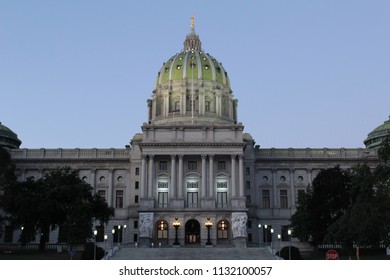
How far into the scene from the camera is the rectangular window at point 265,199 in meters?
103

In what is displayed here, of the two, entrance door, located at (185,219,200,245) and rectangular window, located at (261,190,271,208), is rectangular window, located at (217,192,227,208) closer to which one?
entrance door, located at (185,219,200,245)

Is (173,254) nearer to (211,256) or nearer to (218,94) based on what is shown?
(211,256)

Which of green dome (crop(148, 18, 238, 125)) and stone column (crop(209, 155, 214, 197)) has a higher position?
green dome (crop(148, 18, 238, 125))

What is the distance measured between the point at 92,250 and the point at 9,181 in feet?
74.5

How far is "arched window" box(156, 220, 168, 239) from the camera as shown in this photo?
297ft

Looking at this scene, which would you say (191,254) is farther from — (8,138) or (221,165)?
(8,138)

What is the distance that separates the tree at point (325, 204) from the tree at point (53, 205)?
2689 cm

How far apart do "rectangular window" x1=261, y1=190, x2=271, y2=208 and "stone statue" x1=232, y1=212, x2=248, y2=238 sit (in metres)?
14.9

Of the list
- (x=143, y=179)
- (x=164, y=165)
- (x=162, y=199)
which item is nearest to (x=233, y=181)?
(x=162, y=199)

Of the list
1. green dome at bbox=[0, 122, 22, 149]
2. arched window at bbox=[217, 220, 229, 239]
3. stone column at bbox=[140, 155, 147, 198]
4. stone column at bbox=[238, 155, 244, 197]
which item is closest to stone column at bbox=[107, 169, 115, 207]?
stone column at bbox=[140, 155, 147, 198]

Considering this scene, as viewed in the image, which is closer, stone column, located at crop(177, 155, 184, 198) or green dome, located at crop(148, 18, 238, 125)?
stone column, located at crop(177, 155, 184, 198)

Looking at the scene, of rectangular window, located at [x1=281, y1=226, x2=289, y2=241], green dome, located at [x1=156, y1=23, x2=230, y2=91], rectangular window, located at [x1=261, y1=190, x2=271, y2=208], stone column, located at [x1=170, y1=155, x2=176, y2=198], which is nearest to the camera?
stone column, located at [x1=170, y1=155, x2=176, y2=198]

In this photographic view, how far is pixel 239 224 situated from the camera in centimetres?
8794

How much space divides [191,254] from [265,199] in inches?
1664
